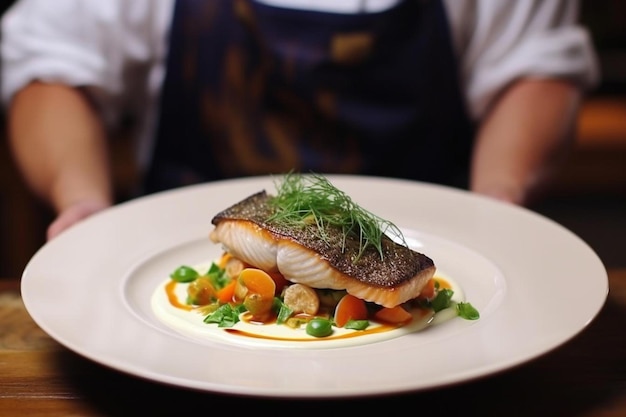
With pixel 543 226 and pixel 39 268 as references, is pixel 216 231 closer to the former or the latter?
pixel 39 268

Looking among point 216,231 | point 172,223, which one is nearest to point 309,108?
point 172,223

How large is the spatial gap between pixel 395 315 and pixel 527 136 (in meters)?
1.06

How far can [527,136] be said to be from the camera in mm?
2105

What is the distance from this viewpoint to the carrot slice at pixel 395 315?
119 cm

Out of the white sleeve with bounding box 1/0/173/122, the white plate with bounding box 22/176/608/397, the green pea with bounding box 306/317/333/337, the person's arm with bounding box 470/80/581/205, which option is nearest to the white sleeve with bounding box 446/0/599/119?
the person's arm with bounding box 470/80/581/205

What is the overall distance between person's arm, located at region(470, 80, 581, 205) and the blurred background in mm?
1228

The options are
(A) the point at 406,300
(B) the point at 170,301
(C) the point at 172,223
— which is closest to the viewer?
(A) the point at 406,300

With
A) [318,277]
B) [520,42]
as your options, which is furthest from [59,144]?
[520,42]

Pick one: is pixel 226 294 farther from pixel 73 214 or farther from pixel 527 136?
pixel 527 136

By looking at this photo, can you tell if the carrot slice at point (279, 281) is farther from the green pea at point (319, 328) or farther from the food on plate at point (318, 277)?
the green pea at point (319, 328)

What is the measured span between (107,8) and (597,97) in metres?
2.55

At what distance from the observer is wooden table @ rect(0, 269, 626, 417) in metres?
1.00

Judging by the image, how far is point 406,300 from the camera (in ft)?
3.95

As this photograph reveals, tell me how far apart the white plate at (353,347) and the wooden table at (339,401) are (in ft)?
0.18
